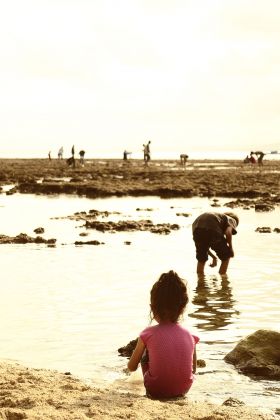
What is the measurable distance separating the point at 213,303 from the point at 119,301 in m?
1.26

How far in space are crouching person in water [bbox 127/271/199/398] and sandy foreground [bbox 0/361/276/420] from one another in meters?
0.15

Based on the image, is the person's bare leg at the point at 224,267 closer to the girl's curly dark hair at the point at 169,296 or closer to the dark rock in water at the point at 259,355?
the dark rock in water at the point at 259,355

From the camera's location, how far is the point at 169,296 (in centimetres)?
577

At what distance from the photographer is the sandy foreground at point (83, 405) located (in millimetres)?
5172

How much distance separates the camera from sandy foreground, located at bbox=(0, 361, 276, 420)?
517 cm

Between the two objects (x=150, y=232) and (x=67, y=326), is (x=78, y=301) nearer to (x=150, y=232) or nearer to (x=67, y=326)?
(x=67, y=326)

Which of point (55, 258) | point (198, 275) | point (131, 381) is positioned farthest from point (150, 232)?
point (131, 381)

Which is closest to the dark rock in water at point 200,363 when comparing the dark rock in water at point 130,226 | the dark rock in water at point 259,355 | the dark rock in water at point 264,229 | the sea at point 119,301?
the sea at point 119,301

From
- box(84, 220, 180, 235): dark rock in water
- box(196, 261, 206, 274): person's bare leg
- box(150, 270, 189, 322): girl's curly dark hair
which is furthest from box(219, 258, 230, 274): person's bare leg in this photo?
box(150, 270, 189, 322): girl's curly dark hair

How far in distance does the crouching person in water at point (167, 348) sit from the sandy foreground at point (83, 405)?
0.15 m

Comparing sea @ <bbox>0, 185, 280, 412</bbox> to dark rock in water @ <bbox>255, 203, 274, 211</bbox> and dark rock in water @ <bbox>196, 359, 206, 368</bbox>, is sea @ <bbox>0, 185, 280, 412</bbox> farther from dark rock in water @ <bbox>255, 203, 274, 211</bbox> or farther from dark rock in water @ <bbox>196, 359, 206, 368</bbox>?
dark rock in water @ <bbox>255, 203, 274, 211</bbox>

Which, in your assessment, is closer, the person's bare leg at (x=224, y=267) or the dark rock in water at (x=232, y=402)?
the dark rock in water at (x=232, y=402)

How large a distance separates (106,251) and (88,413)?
9.56 meters

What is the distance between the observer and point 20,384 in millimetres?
6012
